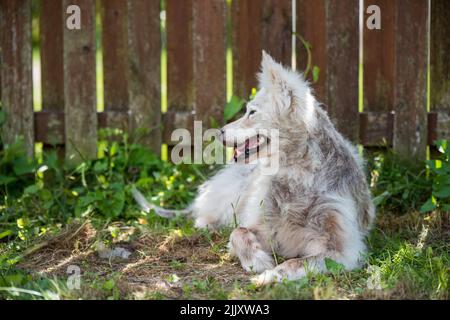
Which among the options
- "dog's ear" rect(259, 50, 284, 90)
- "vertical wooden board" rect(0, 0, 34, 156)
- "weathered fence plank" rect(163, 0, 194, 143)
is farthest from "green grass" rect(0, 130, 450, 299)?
"dog's ear" rect(259, 50, 284, 90)

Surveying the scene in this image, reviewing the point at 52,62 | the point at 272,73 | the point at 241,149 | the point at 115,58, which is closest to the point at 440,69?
the point at 272,73

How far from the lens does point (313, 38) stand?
570 cm

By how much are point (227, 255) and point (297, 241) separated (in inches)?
18.0

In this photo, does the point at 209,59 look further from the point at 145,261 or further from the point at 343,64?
the point at 145,261

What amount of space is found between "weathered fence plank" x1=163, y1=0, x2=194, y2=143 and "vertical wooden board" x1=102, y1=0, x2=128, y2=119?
1.20ft

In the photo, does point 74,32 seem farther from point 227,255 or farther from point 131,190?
point 227,255

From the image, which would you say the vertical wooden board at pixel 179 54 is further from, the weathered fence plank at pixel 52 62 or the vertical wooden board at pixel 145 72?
the weathered fence plank at pixel 52 62

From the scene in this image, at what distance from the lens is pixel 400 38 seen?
557cm

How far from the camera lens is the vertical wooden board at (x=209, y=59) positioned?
5.65m

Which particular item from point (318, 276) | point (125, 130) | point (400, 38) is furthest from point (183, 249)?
point (400, 38)

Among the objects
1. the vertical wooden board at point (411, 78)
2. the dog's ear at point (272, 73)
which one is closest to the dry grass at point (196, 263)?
the vertical wooden board at point (411, 78)

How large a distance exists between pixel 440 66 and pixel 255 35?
60.3 inches

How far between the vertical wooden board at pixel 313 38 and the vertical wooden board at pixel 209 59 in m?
0.63
